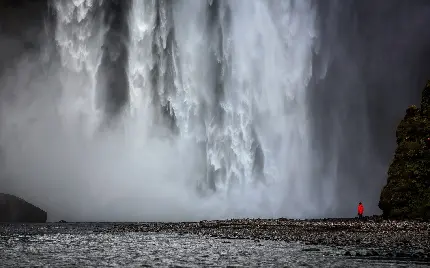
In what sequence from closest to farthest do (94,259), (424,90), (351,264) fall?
(351,264) < (94,259) < (424,90)

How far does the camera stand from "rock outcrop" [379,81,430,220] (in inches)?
2311

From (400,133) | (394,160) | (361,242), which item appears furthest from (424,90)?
(361,242)

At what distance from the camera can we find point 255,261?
78.8 ft

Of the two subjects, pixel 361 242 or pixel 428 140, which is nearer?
pixel 361 242

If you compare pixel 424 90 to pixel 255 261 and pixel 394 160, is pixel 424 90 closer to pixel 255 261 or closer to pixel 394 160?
pixel 394 160


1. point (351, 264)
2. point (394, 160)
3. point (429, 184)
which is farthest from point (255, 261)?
point (394, 160)

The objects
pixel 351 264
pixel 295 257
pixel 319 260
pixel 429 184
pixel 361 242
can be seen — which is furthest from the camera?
pixel 429 184

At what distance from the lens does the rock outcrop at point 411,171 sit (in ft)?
193

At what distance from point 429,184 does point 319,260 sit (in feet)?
138

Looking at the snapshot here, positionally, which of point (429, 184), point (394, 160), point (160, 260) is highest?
point (394, 160)

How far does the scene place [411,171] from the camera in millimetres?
60531

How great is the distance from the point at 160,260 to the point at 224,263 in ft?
15.4

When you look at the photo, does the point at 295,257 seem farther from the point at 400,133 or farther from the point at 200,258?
the point at 400,133

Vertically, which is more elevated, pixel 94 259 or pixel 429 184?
pixel 429 184
